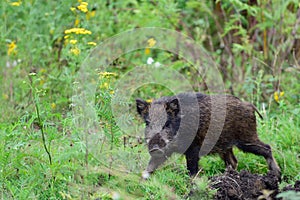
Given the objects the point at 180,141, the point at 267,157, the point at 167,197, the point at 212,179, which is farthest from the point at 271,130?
the point at 167,197

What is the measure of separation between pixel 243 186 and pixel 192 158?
0.89 metres

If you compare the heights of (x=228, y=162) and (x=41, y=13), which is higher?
(x=41, y=13)

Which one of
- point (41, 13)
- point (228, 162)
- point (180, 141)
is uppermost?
point (41, 13)

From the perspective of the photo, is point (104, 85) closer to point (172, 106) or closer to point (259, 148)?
point (172, 106)

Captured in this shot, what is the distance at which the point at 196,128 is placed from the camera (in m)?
5.59

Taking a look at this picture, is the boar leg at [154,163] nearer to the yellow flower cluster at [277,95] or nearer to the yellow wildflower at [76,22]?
the yellow flower cluster at [277,95]

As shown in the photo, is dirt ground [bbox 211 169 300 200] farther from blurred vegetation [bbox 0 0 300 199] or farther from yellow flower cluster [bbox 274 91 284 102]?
yellow flower cluster [bbox 274 91 284 102]

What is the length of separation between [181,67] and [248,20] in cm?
128

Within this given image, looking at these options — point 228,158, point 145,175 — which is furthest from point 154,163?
point 228,158

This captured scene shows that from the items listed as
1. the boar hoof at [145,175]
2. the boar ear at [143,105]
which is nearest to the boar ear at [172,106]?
the boar ear at [143,105]

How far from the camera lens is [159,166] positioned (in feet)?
17.5

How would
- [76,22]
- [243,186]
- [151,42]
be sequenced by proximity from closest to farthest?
[243,186] < [76,22] < [151,42]

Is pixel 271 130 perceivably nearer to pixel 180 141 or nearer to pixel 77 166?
pixel 180 141

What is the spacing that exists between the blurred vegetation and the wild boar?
0.14m
